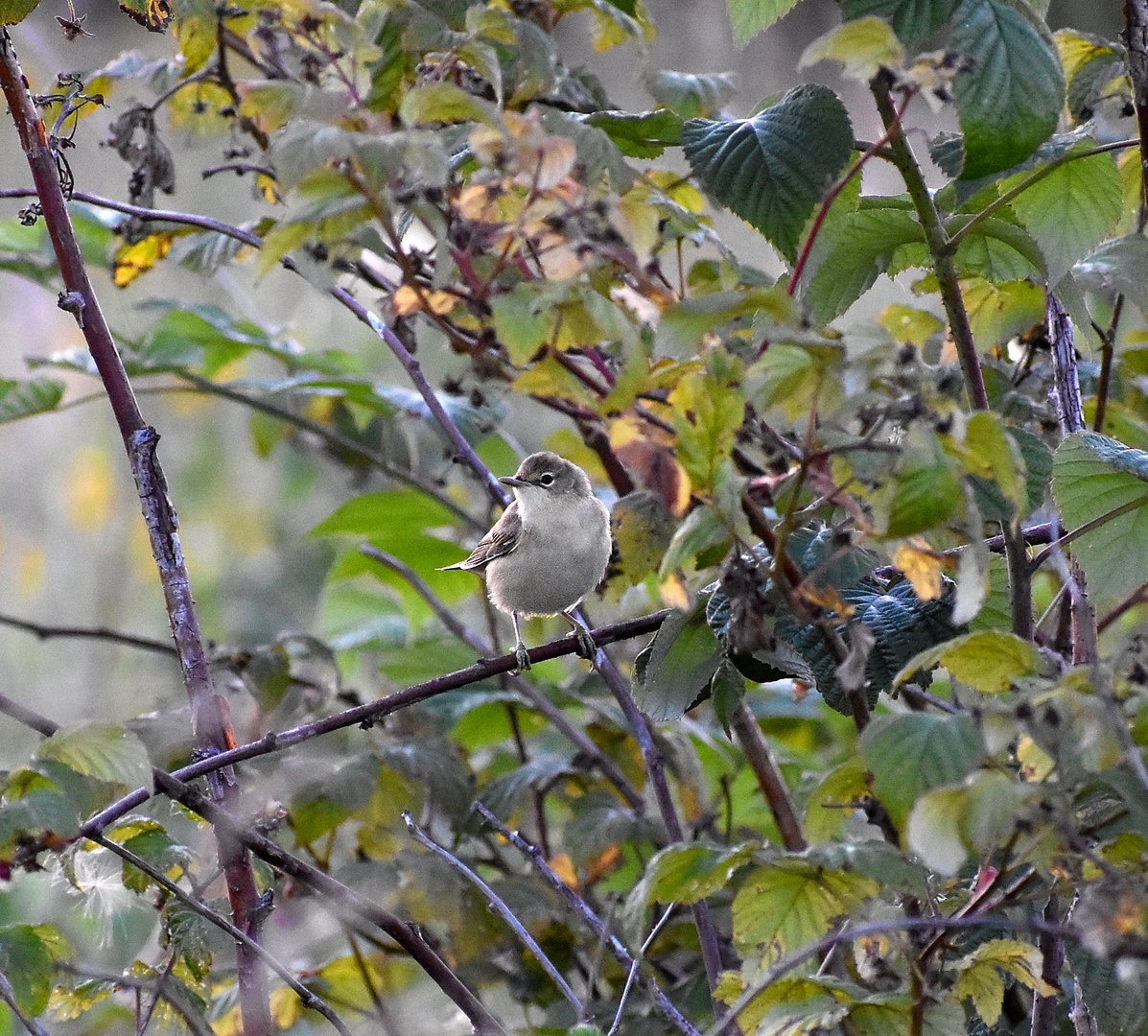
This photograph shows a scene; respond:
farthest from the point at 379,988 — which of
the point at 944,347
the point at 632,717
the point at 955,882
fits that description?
the point at 944,347

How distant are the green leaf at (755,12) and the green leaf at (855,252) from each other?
215 mm

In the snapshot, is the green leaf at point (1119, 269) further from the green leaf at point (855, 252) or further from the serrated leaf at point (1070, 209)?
the green leaf at point (855, 252)

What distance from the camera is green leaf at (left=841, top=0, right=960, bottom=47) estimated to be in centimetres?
102

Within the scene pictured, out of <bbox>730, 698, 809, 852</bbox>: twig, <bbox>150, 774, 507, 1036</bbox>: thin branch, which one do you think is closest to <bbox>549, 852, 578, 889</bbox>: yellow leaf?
<bbox>730, 698, 809, 852</bbox>: twig

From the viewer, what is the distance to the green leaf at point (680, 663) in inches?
49.3

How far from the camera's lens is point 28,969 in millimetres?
1261

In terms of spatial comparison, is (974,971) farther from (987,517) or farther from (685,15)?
(685,15)

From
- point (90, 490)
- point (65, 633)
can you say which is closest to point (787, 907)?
point (65, 633)

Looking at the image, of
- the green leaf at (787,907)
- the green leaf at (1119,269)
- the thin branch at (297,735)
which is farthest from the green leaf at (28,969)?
the green leaf at (1119,269)

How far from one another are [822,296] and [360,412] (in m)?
1.61

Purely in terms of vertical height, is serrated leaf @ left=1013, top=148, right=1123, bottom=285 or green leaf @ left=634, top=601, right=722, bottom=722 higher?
serrated leaf @ left=1013, top=148, right=1123, bottom=285

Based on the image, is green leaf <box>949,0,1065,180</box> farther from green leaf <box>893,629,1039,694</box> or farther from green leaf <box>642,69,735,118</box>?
green leaf <box>642,69,735,118</box>

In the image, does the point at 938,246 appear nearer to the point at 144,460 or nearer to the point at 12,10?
the point at 144,460

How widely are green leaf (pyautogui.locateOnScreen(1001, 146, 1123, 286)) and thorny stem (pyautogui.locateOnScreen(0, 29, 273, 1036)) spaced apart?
0.94 metres
